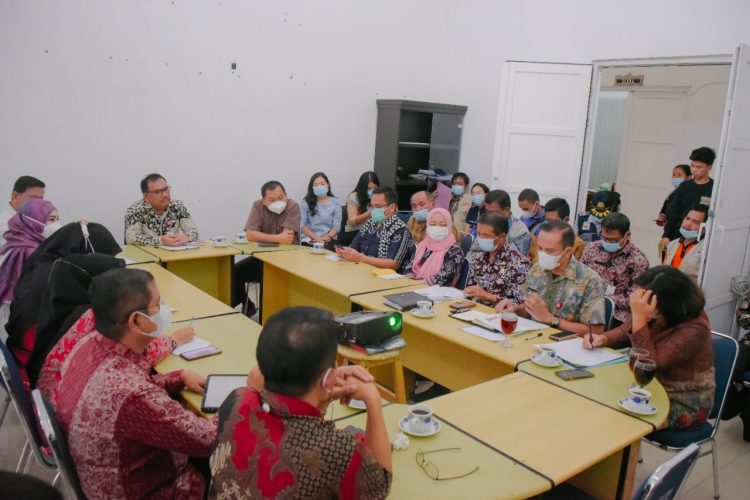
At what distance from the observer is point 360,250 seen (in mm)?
4562

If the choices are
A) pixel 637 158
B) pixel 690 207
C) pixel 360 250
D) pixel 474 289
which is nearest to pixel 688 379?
pixel 474 289

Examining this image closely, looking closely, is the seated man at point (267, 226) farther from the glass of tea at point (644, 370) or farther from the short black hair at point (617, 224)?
the glass of tea at point (644, 370)

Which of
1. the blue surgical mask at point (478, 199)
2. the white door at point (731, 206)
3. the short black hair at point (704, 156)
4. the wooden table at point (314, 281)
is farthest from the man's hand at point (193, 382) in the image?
the short black hair at point (704, 156)

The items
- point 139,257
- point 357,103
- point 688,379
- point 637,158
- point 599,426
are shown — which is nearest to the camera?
point 599,426

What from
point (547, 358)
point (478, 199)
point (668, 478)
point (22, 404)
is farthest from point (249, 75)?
point (668, 478)

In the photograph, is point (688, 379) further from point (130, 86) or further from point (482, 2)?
point (482, 2)

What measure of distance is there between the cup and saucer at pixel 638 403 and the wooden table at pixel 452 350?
47 cm

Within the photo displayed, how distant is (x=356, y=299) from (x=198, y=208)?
3085 millimetres

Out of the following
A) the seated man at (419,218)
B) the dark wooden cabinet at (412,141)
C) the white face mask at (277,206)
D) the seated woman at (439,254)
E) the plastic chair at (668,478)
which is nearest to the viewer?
the plastic chair at (668,478)

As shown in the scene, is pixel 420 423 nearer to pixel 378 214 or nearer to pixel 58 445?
pixel 58 445

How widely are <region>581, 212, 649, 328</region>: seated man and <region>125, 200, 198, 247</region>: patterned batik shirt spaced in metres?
3.14

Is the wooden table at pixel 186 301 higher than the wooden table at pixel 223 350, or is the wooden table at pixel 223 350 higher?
the wooden table at pixel 186 301

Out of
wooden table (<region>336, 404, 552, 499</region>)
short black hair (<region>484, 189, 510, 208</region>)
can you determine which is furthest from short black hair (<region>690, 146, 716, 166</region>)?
wooden table (<region>336, 404, 552, 499</region>)

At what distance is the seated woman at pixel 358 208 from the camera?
5992 mm
